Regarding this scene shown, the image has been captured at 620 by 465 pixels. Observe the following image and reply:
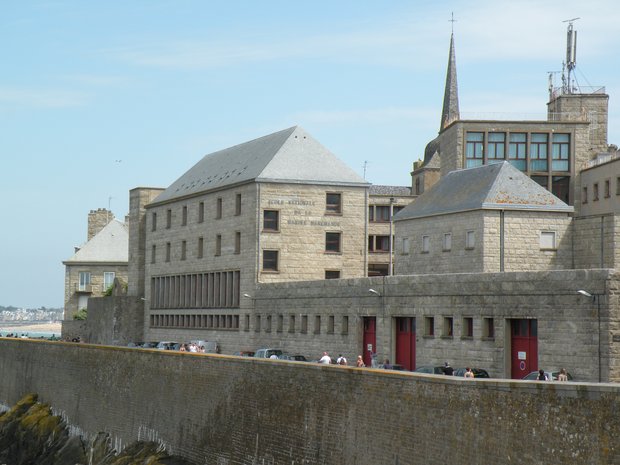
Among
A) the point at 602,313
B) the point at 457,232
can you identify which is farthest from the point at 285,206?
the point at 602,313

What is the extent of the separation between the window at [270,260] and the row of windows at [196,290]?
2.24 m

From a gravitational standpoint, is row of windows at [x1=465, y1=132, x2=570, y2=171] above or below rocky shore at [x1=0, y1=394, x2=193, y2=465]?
above

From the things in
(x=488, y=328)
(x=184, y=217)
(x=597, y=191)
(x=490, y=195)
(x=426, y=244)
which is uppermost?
(x=597, y=191)

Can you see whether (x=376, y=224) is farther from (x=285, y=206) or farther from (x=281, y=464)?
(x=281, y=464)

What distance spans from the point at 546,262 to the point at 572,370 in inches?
683

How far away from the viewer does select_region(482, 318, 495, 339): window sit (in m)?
38.7

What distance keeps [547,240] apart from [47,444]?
77.4ft

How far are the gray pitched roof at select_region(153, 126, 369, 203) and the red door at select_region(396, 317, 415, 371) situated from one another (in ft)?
63.6

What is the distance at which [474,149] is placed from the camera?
78000 millimetres

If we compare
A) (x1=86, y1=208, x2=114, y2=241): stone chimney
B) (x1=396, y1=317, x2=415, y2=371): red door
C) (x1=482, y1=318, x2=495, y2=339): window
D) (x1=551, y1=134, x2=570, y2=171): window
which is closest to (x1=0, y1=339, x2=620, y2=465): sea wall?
(x1=482, y1=318, x2=495, y2=339): window

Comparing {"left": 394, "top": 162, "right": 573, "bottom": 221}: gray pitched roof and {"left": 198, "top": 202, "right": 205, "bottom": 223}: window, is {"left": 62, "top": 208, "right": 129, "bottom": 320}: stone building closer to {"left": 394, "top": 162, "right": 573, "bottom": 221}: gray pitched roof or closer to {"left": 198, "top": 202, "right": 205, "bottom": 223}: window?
{"left": 198, "top": 202, "right": 205, "bottom": 223}: window

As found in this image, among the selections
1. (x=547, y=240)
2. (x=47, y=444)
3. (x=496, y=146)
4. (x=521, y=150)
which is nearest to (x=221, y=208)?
(x=47, y=444)

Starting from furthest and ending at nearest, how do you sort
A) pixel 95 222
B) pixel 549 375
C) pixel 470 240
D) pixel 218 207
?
1. pixel 95 222
2. pixel 218 207
3. pixel 470 240
4. pixel 549 375

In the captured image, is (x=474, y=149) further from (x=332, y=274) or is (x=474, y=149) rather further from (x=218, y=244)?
(x=218, y=244)
